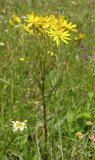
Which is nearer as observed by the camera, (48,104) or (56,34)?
(56,34)

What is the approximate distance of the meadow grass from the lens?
1.91 metres

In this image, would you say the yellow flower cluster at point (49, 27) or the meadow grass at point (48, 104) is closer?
the yellow flower cluster at point (49, 27)

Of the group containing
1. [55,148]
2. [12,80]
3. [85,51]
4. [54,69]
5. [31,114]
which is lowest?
[55,148]

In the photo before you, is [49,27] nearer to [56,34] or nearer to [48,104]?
[56,34]

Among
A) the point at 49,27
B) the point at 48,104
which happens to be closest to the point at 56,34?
the point at 49,27

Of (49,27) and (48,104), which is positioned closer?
(49,27)

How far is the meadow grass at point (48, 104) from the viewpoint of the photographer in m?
1.91

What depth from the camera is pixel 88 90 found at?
8.83 feet

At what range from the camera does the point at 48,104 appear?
2.37 metres

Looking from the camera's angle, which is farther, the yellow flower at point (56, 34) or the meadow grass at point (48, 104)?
the meadow grass at point (48, 104)

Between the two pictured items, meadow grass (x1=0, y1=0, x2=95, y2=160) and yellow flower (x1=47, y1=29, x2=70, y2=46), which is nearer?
yellow flower (x1=47, y1=29, x2=70, y2=46)

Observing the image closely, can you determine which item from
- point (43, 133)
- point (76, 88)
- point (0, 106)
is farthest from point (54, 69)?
point (43, 133)

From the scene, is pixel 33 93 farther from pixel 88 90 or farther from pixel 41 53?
pixel 41 53

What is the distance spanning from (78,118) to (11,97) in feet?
1.18
